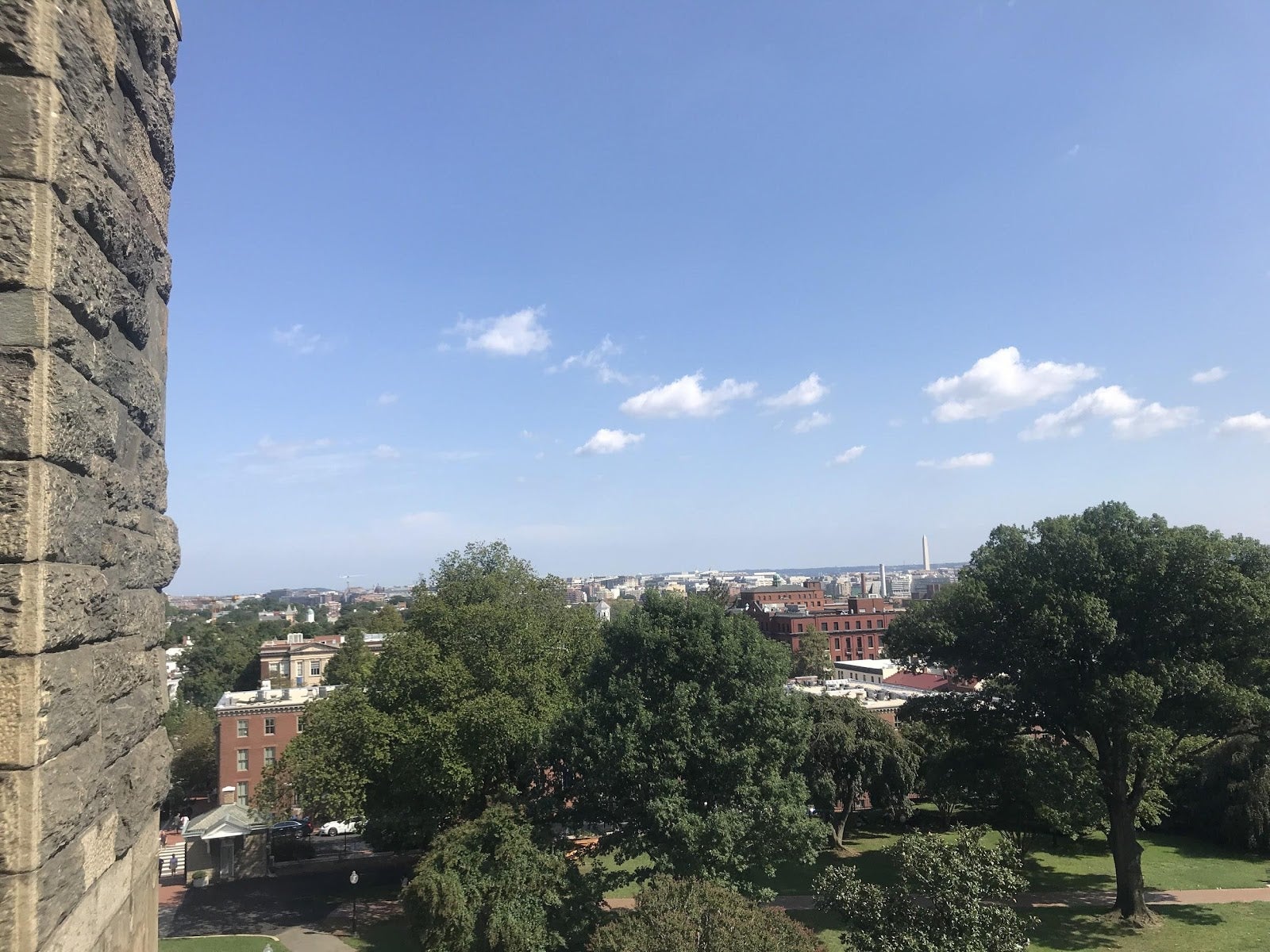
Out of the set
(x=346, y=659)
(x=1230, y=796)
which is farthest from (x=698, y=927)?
(x=346, y=659)

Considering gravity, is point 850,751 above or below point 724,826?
below

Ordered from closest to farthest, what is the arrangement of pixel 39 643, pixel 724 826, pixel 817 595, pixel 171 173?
1. pixel 39 643
2. pixel 171 173
3. pixel 724 826
4. pixel 817 595

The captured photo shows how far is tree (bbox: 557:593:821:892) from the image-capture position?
49.8 feet

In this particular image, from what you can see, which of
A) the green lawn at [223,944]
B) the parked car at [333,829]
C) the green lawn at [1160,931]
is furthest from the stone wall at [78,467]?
the parked car at [333,829]

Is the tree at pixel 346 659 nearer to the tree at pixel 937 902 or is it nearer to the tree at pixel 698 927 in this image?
the tree at pixel 698 927

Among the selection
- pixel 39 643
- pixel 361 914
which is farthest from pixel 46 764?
pixel 361 914

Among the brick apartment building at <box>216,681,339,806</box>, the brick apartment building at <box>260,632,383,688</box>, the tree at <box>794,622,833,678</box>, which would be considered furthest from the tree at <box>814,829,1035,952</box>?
the tree at <box>794,622,833,678</box>

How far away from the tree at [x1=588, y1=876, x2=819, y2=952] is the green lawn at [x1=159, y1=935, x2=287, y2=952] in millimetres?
10952

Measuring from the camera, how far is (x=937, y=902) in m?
12.1

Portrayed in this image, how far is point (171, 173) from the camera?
11.2 feet

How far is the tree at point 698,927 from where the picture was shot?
11.1 metres

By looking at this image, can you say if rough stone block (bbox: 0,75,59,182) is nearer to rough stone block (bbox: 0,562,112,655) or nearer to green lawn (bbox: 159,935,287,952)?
rough stone block (bbox: 0,562,112,655)

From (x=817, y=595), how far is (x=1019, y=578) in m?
78.9

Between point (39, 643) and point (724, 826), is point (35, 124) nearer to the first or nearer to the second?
point (39, 643)
